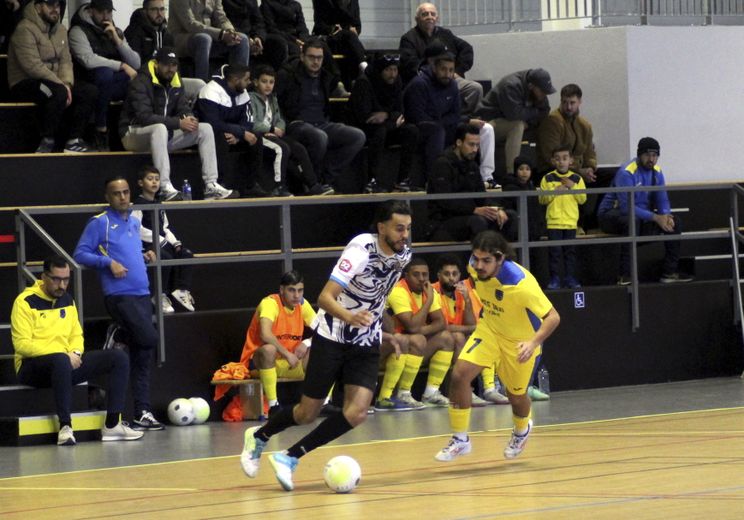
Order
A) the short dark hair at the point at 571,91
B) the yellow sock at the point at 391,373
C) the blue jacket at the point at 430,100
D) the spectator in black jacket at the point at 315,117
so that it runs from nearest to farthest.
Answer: the yellow sock at the point at 391,373 → the spectator in black jacket at the point at 315,117 → the blue jacket at the point at 430,100 → the short dark hair at the point at 571,91

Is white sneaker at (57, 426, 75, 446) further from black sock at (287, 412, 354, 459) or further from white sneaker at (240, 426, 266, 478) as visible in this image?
black sock at (287, 412, 354, 459)

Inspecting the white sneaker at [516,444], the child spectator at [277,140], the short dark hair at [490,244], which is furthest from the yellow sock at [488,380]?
the short dark hair at [490,244]

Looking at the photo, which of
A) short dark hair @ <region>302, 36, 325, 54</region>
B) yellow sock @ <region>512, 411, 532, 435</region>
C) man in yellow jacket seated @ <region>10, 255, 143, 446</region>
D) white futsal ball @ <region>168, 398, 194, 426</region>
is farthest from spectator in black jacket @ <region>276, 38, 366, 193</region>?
yellow sock @ <region>512, 411, 532, 435</region>

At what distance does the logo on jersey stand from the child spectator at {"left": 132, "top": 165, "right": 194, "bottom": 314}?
521 centimetres

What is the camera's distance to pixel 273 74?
17.2m

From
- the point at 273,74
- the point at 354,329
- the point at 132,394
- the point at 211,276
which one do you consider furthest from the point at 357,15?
the point at 354,329

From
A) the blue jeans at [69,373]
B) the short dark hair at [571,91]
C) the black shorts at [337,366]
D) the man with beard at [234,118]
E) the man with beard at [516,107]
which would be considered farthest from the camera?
the man with beard at [516,107]

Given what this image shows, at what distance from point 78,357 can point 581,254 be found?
292 inches

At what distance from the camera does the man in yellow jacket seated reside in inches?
534

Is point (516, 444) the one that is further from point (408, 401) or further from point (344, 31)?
point (344, 31)

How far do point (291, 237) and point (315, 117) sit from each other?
1606 mm

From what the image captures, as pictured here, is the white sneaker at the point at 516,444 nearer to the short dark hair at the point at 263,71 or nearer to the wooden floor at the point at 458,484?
the wooden floor at the point at 458,484

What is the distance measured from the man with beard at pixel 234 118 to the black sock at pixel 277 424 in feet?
21.9

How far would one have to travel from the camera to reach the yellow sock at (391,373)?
15.8 m
